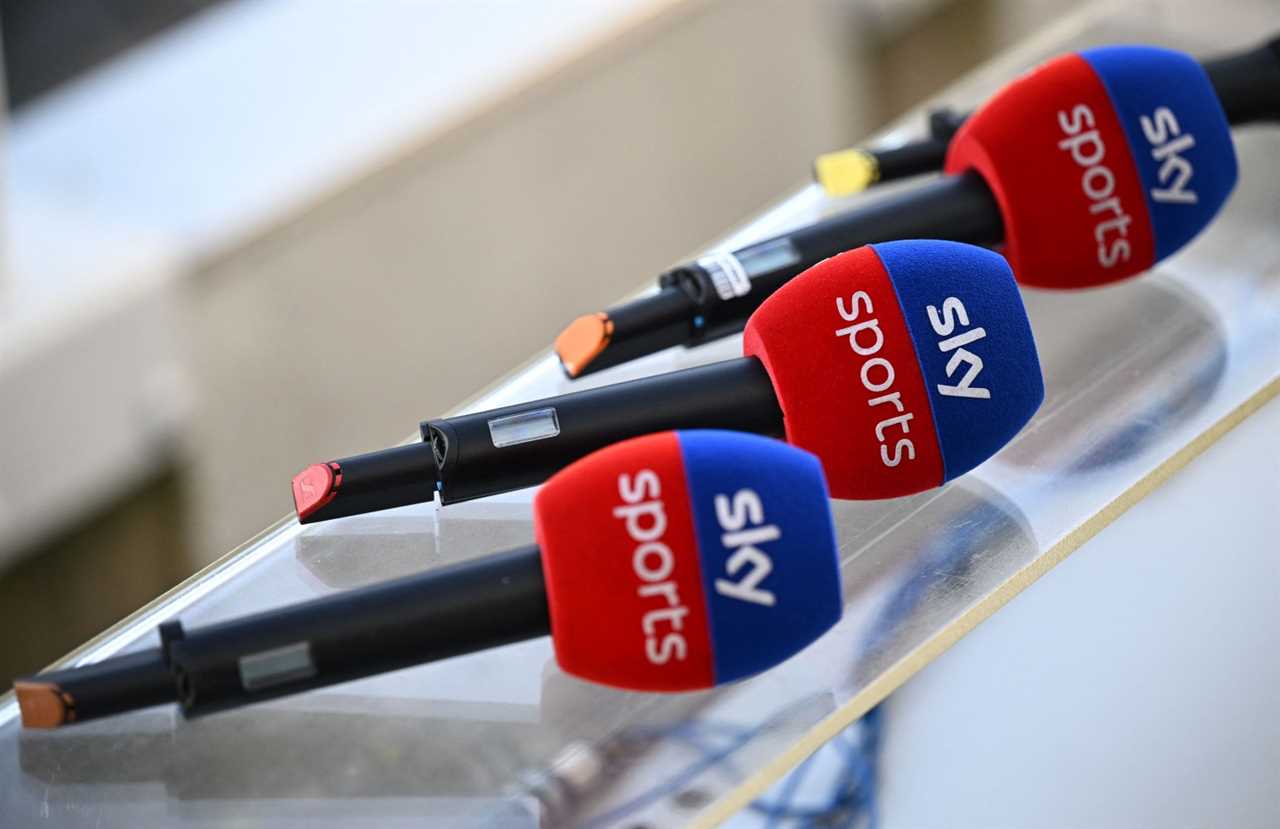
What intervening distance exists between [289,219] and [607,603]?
4.13 ft

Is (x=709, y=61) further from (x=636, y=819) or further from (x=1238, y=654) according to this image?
(x=636, y=819)

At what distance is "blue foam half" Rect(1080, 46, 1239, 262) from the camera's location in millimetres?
608

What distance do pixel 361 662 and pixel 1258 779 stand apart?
349 millimetres

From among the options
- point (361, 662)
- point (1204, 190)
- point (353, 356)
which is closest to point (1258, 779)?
point (1204, 190)

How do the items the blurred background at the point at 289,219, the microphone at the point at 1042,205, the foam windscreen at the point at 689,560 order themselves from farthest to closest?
the blurred background at the point at 289,219 → the microphone at the point at 1042,205 → the foam windscreen at the point at 689,560

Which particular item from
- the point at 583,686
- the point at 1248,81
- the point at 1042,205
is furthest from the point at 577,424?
the point at 1248,81

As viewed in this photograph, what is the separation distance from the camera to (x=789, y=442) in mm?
527

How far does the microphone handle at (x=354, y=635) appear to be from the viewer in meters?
0.47

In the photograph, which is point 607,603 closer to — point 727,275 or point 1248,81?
point 727,275

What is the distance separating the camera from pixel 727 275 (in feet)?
2.01

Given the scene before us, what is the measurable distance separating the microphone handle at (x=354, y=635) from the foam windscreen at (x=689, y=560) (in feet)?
0.05

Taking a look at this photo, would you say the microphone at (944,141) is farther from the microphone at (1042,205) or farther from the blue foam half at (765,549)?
the blue foam half at (765,549)

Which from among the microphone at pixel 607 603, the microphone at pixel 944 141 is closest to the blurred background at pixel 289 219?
the microphone at pixel 944 141

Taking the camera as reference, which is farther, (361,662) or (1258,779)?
(1258,779)
